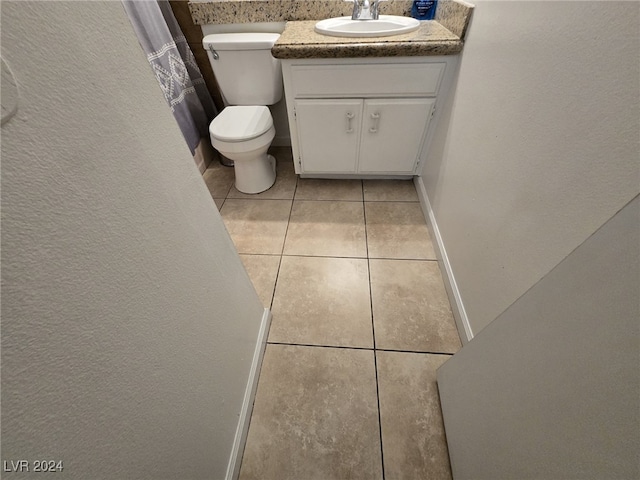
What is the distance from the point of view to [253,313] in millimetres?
884

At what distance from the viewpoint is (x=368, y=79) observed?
119 centimetres

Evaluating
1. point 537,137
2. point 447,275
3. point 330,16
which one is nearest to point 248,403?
point 447,275

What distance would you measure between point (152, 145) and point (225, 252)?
316 millimetres

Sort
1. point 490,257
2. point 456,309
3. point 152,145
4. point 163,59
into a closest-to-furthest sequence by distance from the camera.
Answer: point 152,145 → point 490,257 → point 456,309 → point 163,59

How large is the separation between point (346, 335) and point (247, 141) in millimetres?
1071

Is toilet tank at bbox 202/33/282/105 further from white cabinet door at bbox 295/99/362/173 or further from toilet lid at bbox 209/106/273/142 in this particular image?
white cabinet door at bbox 295/99/362/173

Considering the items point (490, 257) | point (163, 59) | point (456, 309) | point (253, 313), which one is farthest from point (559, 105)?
point (163, 59)

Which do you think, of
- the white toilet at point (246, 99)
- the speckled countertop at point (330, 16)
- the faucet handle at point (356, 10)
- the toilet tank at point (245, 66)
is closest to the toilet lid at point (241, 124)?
the white toilet at point (246, 99)

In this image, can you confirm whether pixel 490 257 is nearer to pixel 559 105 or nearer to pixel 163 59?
pixel 559 105

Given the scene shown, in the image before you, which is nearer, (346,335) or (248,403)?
(248,403)

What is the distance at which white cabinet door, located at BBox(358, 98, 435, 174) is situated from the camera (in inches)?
50.1

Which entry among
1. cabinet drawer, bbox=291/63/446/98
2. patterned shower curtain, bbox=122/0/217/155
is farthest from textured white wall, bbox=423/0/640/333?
Answer: patterned shower curtain, bbox=122/0/217/155

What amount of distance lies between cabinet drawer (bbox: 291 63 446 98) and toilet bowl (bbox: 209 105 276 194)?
30 centimetres

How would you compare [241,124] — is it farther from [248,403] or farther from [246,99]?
[248,403]
